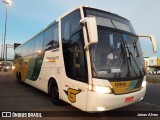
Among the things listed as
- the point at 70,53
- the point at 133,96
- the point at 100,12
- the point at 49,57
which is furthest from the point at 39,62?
the point at 133,96

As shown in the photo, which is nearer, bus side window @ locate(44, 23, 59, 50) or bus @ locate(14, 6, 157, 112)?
bus @ locate(14, 6, 157, 112)

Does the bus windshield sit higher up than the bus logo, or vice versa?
the bus windshield

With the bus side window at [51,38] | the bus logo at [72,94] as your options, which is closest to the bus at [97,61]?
the bus logo at [72,94]

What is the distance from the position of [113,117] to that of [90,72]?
6.08 ft

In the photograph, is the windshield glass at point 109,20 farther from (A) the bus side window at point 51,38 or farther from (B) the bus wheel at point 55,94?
(B) the bus wheel at point 55,94

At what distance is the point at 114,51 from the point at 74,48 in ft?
4.07

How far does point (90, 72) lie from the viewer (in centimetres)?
545

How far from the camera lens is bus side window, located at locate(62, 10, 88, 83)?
229 inches

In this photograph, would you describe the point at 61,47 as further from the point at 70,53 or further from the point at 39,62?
the point at 39,62

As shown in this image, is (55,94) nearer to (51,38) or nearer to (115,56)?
(51,38)

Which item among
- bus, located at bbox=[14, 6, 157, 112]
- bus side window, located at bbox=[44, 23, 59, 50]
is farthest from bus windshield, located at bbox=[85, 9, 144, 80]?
bus side window, located at bbox=[44, 23, 59, 50]

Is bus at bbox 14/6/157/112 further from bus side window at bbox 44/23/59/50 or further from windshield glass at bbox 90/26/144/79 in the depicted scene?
bus side window at bbox 44/23/59/50

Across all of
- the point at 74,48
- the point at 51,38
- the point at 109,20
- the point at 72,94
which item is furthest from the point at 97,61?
the point at 51,38

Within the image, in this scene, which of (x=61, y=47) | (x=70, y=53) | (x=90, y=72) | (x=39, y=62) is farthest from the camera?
(x=39, y=62)
